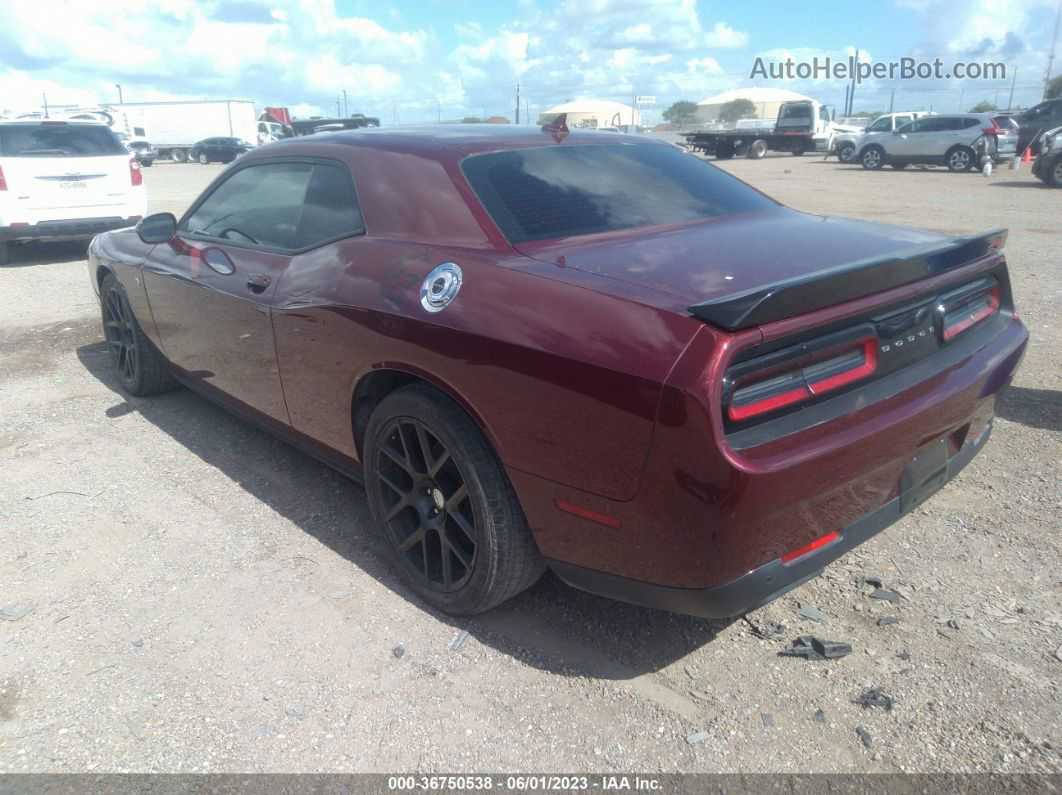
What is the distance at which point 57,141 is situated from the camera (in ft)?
31.5

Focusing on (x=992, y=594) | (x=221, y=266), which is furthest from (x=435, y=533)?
(x=992, y=594)

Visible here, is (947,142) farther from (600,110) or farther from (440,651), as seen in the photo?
(600,110)

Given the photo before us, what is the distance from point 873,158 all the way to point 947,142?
225cm

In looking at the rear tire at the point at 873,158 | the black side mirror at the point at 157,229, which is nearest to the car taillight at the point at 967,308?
→ the black side mirror at the point at 157,229

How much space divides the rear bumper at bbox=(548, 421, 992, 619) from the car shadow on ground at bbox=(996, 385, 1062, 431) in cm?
211

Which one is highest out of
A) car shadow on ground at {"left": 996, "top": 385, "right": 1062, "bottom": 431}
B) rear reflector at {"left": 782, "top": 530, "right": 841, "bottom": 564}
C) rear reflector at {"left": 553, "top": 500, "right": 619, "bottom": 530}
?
rear reflector at {"left": 553, "top": 500, "right": 619, "bottom": 530}

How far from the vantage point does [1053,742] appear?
213 cm

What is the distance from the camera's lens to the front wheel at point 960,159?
2223 centimetres

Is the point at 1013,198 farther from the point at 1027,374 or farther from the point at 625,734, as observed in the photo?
the point at 625,734

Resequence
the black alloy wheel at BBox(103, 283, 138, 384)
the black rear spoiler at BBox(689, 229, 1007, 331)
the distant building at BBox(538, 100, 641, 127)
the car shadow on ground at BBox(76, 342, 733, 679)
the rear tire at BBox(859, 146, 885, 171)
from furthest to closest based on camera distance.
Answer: the distant building at BBox(538, 100, 641, 127), the rear tire at BBox(859, 146, 885, 171), the black alloy wheel at BBox(103, 283, 138, 384), the car shadow on ground at BBox(76, 342, 733, 679), the black rear spoiler at BBox(689, 229, 1007, 331)

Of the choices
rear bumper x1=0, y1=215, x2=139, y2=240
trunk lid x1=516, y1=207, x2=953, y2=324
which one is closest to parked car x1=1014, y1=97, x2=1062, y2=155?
rear bumper x1=0, y1=215, x2=139, y2=240

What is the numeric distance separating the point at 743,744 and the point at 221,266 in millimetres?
2848

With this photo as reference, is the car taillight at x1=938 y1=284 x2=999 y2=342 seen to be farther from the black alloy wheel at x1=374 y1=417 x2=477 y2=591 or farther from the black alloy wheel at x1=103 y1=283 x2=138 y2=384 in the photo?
the black alloy wheel at x1=103 y1=283 x2=138 y2=384

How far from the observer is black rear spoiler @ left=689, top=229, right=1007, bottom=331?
191cm
